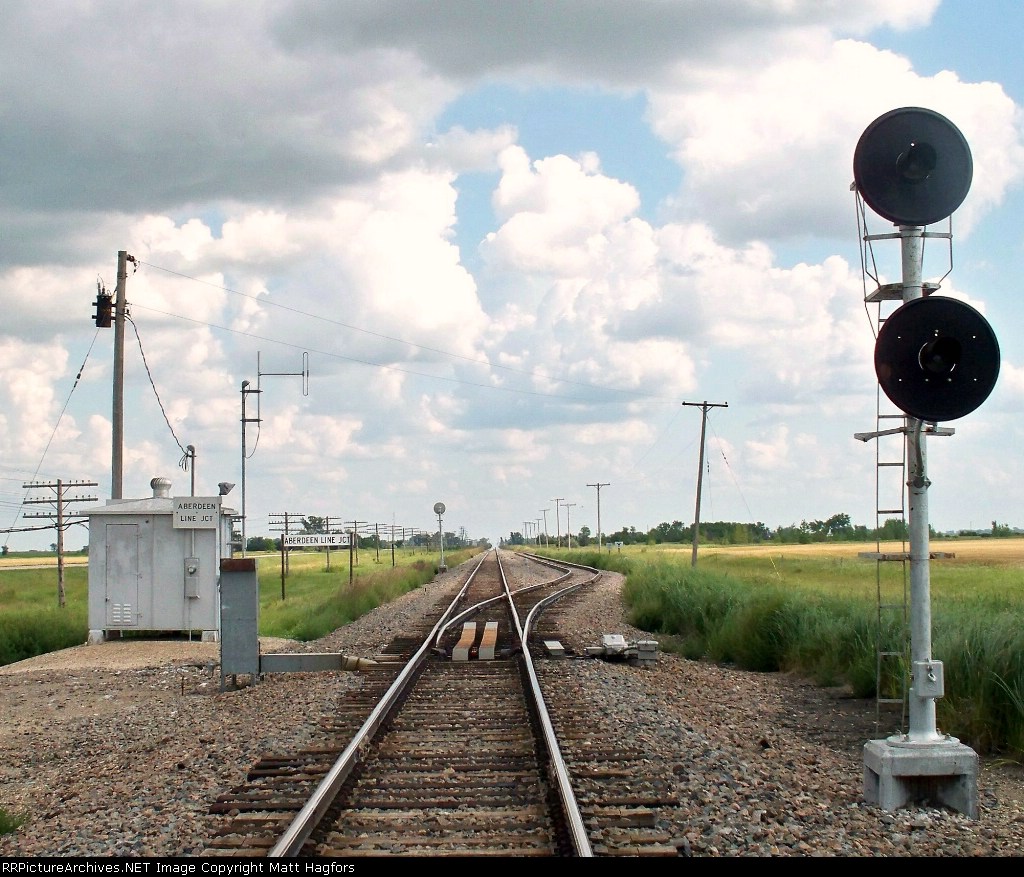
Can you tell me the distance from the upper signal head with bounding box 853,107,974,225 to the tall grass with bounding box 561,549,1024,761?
2.99 m

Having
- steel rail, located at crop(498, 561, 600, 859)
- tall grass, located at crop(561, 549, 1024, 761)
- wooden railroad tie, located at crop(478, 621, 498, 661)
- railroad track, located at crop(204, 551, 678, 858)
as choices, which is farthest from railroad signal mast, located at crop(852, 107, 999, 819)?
wooden railroad tie, located at crop(478, 621, 498, 661)

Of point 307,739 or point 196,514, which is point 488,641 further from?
point 307,739

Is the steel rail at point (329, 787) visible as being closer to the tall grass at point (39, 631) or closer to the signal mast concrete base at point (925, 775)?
the signal mast concrete base at point (925, 775)

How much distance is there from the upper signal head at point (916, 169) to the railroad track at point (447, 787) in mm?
4190

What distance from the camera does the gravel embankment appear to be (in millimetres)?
5941

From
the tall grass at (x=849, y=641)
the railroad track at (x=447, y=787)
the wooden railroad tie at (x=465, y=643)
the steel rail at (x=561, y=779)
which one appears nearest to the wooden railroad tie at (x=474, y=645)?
the wooden railroad tie at (x=465, y=643)

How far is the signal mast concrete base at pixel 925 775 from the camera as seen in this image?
6426 mm

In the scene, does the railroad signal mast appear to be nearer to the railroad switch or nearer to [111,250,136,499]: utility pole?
the railroad switch

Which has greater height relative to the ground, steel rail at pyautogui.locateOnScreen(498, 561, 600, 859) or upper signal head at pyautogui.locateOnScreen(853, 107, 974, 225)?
upper signal head at pyautogui.locateOnScreen(853, 107, 974, 225)

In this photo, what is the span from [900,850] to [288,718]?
5.97 meters

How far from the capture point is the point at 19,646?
19391 millimetres

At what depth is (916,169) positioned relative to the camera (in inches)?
279

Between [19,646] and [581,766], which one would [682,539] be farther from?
[581,766]

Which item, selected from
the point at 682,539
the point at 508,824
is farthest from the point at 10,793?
the point at 682,539
